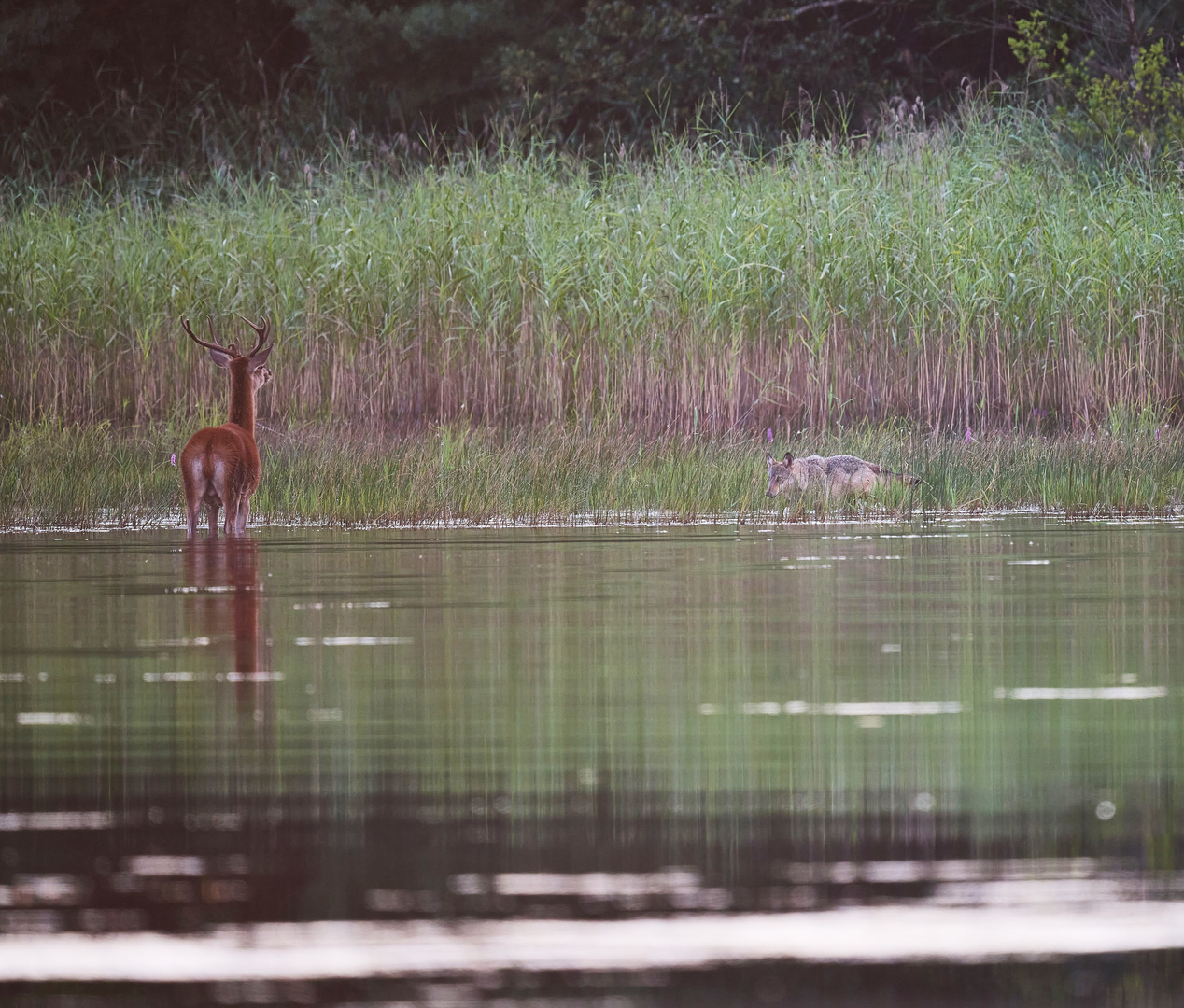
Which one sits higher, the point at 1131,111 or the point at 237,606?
the point at 1131,111

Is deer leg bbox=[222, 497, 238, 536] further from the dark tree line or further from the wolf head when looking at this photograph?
the dark tree line

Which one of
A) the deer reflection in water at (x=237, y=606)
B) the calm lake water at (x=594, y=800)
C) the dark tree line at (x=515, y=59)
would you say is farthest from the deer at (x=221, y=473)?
the dark tree line at (x=515, y=59)

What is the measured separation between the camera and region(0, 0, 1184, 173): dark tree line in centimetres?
2542

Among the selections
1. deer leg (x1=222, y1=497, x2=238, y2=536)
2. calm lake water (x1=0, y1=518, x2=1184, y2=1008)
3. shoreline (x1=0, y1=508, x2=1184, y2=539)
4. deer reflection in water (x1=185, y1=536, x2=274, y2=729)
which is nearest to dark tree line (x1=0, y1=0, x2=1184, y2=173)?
shoreline (x1=0, y1=508, x2=1184, y2=539)

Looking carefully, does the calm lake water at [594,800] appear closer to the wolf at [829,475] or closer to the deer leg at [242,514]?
the deer leg at [242,514]

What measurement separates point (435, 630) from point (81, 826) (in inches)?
106

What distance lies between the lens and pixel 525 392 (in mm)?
14242

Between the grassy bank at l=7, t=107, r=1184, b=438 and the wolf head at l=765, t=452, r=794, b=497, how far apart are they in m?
2.12

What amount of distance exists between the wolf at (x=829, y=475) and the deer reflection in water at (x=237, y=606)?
3.17m

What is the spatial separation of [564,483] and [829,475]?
1511 millimetres

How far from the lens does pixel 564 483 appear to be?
11703 mm

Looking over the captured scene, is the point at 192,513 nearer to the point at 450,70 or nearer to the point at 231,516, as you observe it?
the point at 231,516

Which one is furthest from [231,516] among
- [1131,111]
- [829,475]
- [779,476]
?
[1131,111]

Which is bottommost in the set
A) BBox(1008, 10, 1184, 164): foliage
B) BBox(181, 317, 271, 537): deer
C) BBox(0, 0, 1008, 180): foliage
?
BBox(181, 317, 271, 537): deer
